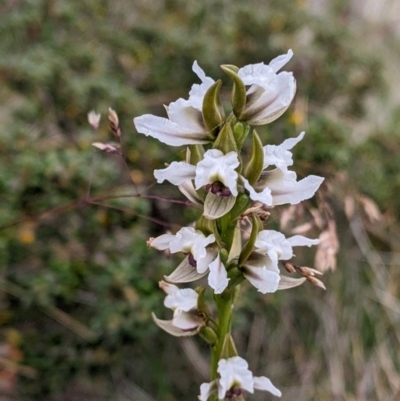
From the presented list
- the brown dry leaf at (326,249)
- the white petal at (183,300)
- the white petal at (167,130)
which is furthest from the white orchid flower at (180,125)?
the brown dry leaf at (326,249)

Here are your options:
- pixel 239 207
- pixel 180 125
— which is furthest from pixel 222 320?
pixel 180 125

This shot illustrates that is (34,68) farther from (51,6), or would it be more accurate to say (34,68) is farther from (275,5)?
(275,5)

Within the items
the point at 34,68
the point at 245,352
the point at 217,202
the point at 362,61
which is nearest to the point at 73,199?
the point at 34,68

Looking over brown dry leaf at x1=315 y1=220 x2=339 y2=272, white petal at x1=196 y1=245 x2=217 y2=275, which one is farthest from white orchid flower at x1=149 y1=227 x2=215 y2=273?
brown dry leaf at x1=315 y1=220 x2=339 y2=272

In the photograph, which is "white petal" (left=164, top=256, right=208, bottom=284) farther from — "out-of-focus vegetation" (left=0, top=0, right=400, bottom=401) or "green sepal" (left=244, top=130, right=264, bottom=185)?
"out-of-focus vegetation" (left=0, top=0, right=400, bottom=401)

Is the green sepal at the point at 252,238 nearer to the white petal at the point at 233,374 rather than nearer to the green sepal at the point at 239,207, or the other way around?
the green sepal at the point at 239,207
